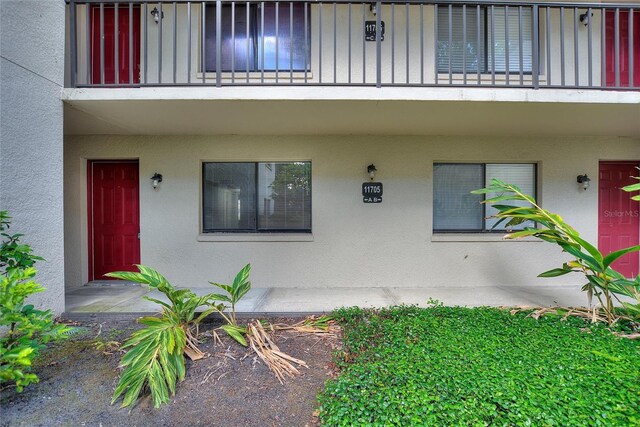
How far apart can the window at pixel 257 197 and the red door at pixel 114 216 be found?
52.1 inches

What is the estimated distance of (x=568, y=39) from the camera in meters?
4.91

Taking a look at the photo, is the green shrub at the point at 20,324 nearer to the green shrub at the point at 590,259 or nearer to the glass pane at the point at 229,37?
the glass pane at the point at 229,37

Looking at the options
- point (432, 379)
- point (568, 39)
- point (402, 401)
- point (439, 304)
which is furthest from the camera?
point (568, 39)

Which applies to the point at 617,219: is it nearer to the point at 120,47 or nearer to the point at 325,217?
the point at 325,217

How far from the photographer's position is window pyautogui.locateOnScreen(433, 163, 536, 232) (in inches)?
202

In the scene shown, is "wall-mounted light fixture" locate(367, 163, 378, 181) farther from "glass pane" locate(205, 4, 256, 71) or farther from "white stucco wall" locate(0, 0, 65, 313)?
"white stucco wall" locate(0, 0, 65, 313)

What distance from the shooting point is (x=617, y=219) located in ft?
16.9

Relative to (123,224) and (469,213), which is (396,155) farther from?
(123,224)

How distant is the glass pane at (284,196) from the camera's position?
200 inches

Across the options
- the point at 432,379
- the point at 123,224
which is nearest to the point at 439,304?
the point at 432,379

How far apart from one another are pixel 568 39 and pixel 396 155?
3590 mm

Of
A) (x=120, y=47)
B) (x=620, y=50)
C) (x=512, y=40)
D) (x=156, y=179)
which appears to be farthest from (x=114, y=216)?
(x=620, y=50)

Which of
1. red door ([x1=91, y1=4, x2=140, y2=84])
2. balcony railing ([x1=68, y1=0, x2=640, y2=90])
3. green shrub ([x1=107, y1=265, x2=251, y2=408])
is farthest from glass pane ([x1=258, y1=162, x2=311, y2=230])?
red door ([x1=91, y1=4, x2=140, y2=84])

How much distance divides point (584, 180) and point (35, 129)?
8.13 m
